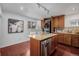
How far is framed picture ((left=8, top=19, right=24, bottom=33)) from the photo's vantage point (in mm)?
1394

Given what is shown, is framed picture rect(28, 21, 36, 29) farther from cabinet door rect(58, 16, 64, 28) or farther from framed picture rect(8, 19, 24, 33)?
cabinet door rect(58, 16, 64, 28)

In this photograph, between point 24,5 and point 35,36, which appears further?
point 35,36

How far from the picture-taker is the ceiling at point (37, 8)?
1379mm

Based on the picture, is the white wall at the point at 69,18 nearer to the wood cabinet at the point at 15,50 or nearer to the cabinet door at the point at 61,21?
the cabinet door at the point at 61,21

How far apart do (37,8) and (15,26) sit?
55 cm

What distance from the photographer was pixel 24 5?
143 cm

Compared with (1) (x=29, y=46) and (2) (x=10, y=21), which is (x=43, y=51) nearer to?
(1) (x=29, y=46)

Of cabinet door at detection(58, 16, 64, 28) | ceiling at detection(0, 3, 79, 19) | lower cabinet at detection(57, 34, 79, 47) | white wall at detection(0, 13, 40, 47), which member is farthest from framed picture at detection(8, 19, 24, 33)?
lower cabinet at detection(57, 34, 79, 47)

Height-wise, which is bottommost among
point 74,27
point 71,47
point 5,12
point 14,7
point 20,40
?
point 71,47

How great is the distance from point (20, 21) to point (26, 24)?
133 millimetres

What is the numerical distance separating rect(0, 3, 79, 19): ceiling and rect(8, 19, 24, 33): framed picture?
0.57 ft

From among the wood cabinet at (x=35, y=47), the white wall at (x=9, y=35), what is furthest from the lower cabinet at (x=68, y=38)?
the white wall at (x=9, y=35)

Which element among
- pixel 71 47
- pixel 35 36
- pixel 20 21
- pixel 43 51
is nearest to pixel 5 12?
pixel 20 21

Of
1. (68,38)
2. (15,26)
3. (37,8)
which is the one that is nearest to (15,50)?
(15,26)
